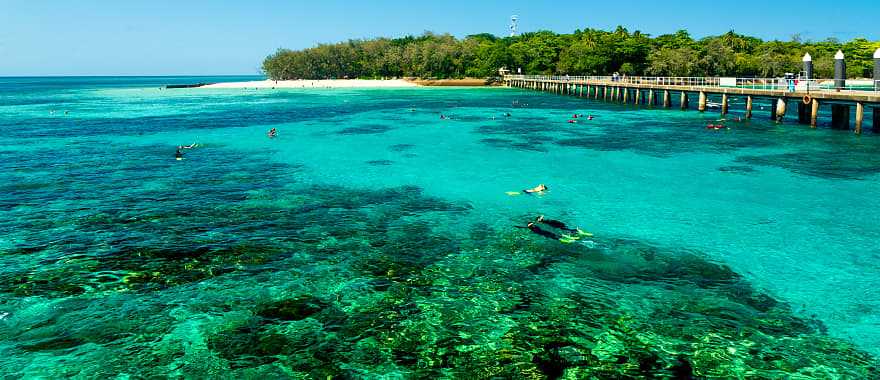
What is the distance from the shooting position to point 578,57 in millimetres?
130625

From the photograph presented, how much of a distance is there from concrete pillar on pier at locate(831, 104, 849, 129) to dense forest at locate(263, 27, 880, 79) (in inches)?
2867

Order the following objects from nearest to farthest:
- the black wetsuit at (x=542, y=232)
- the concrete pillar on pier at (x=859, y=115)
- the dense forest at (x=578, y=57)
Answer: the black wetsuit at (x=542, y=232)
the concrete pillar on pier at (x=859, y=115)
the dense forest at (x=578, y=57)

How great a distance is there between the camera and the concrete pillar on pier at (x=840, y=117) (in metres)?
45.2

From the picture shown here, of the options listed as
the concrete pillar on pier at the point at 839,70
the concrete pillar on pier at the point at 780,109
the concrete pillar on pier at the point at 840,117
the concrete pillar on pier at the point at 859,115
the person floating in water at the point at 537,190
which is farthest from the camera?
the concrete pillar on pier at the point at 780,109

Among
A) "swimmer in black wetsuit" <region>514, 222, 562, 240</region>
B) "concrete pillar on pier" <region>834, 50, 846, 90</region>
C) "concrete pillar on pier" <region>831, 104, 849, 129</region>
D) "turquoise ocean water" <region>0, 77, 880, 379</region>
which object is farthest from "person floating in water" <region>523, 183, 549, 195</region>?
"concrete pillar on pier" <region>831, 104, 849, 129</region>

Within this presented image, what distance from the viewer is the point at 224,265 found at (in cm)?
1568

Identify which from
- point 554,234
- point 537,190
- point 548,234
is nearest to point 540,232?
point 548,234

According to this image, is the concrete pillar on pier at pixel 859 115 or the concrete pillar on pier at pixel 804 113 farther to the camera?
the concrete pillar on pier at pixel 804 113

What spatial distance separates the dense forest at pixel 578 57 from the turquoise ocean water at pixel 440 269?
95.5m

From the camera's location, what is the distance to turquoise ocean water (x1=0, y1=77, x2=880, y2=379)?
1096 cm

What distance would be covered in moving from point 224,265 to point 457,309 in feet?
23.7

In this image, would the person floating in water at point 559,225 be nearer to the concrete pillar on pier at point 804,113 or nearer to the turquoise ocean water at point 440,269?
the turquoise ocean water at point 440,269

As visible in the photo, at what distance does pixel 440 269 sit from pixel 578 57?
125 m

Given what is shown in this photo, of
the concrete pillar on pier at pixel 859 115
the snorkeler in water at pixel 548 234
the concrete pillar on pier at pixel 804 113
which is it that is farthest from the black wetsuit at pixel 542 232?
the concrete pillar on pier at pixel 804 113
